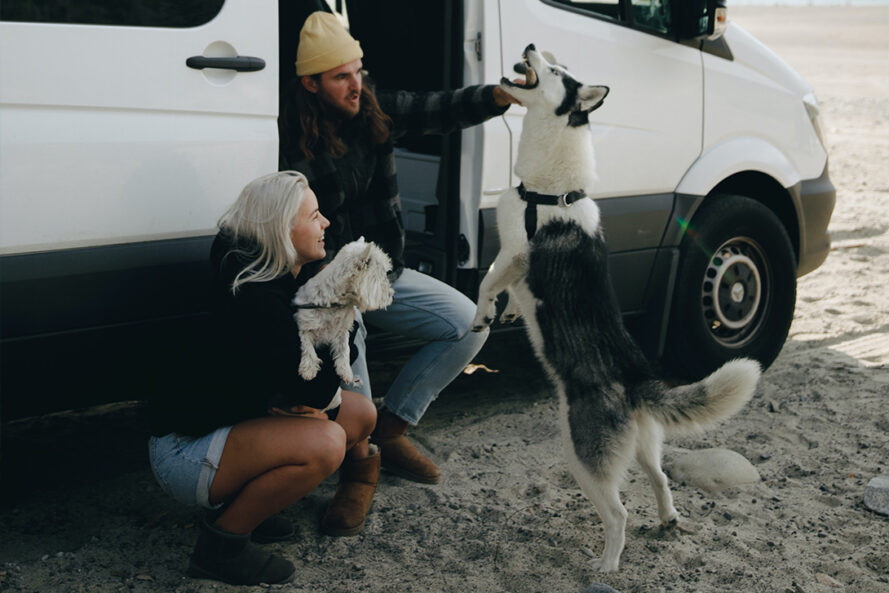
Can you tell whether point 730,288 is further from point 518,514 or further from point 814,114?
point 518,514

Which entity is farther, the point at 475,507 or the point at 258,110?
the point at 475,507

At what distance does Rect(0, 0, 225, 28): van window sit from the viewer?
2645 mm

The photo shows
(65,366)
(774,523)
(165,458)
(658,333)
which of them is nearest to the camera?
(165,458)

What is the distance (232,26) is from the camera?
294 centimetres

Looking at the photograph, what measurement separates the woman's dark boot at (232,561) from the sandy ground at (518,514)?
0.15 feet

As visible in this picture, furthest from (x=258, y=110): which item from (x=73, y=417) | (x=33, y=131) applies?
(x=73, y=417)

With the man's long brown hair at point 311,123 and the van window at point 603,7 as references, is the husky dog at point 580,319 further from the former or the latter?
the van window at point 603,7

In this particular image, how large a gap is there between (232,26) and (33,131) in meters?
0.71

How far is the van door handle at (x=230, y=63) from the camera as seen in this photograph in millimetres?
2873

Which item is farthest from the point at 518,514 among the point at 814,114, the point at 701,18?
the point at 814,114

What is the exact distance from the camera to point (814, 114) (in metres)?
4.54

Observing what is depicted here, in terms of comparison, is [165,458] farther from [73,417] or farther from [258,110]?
[73,417]

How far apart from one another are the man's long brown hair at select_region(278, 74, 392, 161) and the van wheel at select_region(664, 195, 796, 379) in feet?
5.67

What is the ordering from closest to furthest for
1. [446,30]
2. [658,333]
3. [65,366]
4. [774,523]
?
[65,366] → [774,523] → [446,30] → [658,333]
